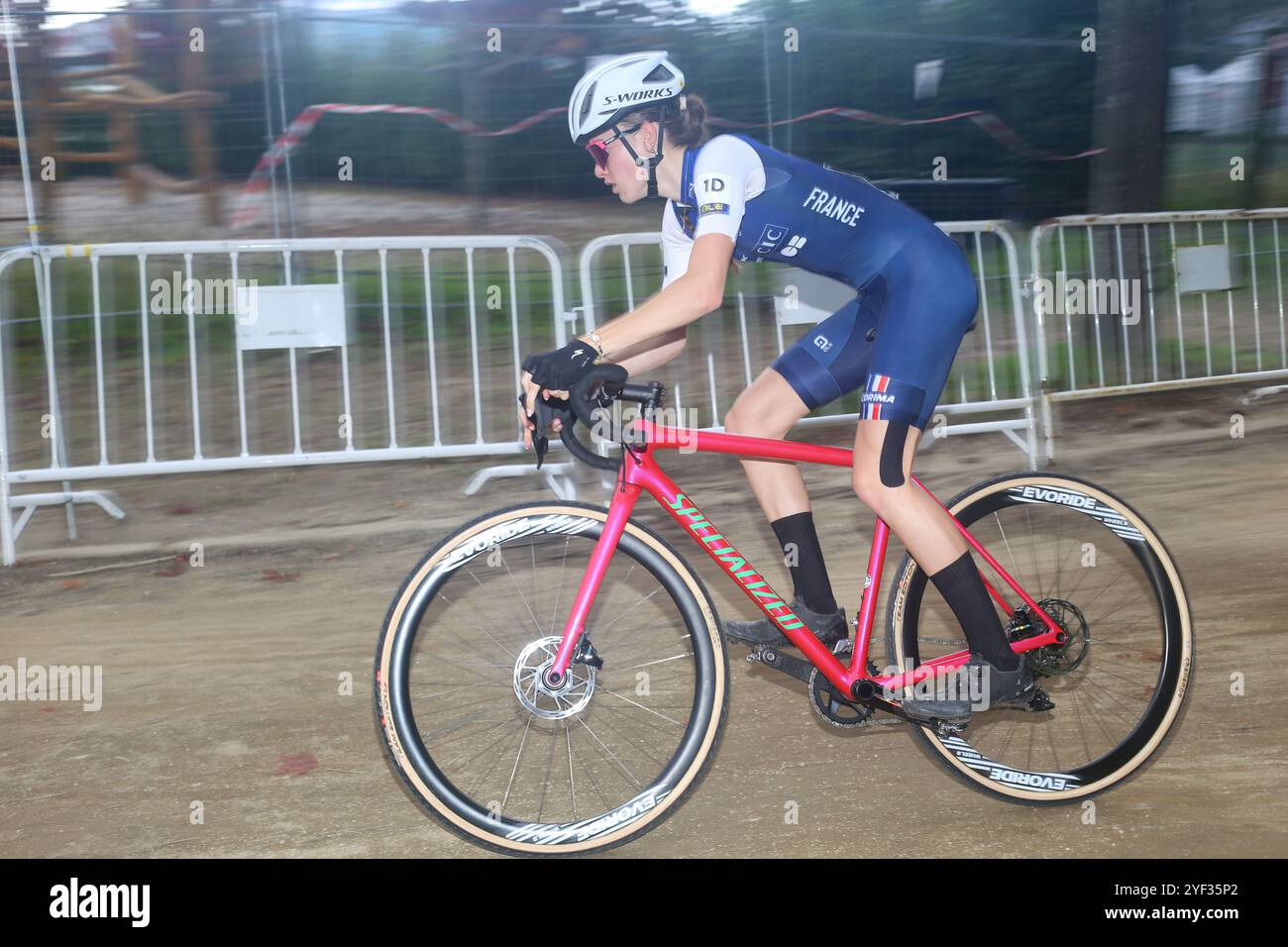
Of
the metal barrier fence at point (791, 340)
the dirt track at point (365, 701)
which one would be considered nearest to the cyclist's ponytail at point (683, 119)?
the dirt track at point (365, 701)

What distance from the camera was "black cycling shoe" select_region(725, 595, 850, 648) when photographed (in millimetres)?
3545

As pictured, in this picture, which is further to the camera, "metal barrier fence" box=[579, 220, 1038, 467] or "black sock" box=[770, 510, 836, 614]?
"metal barrier fence" box=[579, 220, 1038, 467]

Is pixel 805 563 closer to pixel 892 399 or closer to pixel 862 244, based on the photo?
pixel 892 399

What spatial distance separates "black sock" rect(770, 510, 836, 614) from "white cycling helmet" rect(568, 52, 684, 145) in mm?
1231

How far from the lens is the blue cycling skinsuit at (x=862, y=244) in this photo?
319cm

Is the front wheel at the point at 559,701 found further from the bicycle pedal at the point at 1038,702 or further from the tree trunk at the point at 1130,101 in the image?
the tree trunk at the point at 1130,101

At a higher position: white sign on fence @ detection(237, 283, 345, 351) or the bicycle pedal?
white sign on fence @ detection(237, 283, 345, 351)

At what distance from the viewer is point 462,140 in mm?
11812

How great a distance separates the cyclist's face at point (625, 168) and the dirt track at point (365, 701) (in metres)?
1.70

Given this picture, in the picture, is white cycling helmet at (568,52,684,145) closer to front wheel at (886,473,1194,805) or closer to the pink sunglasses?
the pink sunglasses

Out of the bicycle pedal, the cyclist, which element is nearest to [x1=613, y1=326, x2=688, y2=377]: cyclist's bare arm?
the cyclist

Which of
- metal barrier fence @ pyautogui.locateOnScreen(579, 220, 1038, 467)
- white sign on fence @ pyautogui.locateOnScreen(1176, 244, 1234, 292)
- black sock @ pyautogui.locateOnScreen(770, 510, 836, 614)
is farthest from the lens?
white sign on fence @ pyautogui.locateOnScreen(1176, 244, 1234, 292)

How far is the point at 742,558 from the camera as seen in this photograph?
3393mm

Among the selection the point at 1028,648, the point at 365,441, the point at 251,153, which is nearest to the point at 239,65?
the point at 251,153
